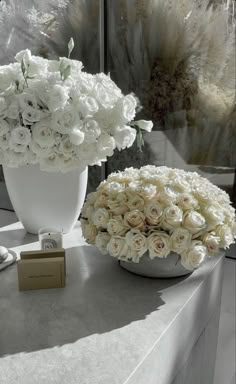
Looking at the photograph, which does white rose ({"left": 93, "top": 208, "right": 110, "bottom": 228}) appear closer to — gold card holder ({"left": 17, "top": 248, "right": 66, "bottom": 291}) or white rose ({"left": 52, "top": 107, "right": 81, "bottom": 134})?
gold card holder ({"left": 17, "top": 248, "right": 66, "bottom": 291})

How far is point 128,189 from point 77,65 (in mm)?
424

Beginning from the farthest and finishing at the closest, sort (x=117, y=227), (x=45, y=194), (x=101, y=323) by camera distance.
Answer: (x=45, y=194) < (x=117, y=227) < (x=101, y=323)

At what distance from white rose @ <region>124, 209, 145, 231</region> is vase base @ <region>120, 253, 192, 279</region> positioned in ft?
0.30

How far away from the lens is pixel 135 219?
0.95 meters

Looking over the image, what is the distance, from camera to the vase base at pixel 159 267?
3.27 feet

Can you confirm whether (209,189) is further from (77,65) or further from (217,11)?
(217,11)

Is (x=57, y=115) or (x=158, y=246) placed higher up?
(x=57, y=115)

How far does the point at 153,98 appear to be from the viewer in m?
2.91

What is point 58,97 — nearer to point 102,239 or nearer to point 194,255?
point 102,239

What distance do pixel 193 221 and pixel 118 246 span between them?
194 millimetres

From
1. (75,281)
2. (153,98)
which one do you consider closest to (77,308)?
Result: (75,281)

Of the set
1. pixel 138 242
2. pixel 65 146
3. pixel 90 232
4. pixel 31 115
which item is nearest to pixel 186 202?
pixel 138 242

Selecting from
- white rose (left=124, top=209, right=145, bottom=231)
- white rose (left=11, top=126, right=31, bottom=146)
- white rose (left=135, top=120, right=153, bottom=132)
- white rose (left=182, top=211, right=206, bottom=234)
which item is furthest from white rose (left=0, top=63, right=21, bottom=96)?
white rose (left=182, top=211, right=206, bottom=234)

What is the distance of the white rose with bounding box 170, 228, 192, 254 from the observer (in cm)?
94
